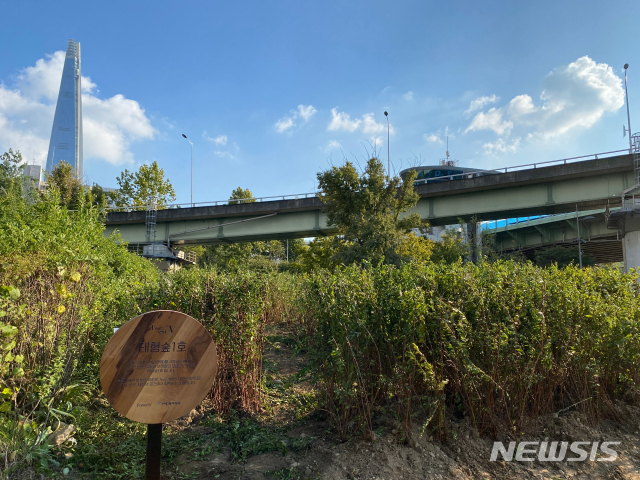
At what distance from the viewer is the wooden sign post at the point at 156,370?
278 centimetres

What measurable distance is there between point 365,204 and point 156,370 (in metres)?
16.6

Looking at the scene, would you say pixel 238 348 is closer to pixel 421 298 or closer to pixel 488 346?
pixel 421 298

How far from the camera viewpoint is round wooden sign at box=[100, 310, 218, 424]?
2777 millimetres

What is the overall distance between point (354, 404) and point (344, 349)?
1.87 feet

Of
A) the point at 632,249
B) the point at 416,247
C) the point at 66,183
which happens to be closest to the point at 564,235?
the point at 632,249

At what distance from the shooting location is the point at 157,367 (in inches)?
113

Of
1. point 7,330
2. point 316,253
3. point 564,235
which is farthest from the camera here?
point 564,235

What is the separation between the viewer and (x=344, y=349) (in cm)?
355

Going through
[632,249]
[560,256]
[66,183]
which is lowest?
[632,249]

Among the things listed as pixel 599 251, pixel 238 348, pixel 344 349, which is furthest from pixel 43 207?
pixel 599 251

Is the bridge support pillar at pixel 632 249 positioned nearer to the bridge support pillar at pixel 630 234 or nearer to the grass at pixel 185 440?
the bridge support pillar at pixel 630 234

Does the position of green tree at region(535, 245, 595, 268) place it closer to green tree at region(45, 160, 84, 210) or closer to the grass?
the grass

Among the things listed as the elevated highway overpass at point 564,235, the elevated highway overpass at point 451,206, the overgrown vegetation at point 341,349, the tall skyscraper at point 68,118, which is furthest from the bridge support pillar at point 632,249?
the tall skyscraper at point 68,118

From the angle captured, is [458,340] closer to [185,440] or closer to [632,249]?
[185,440]
